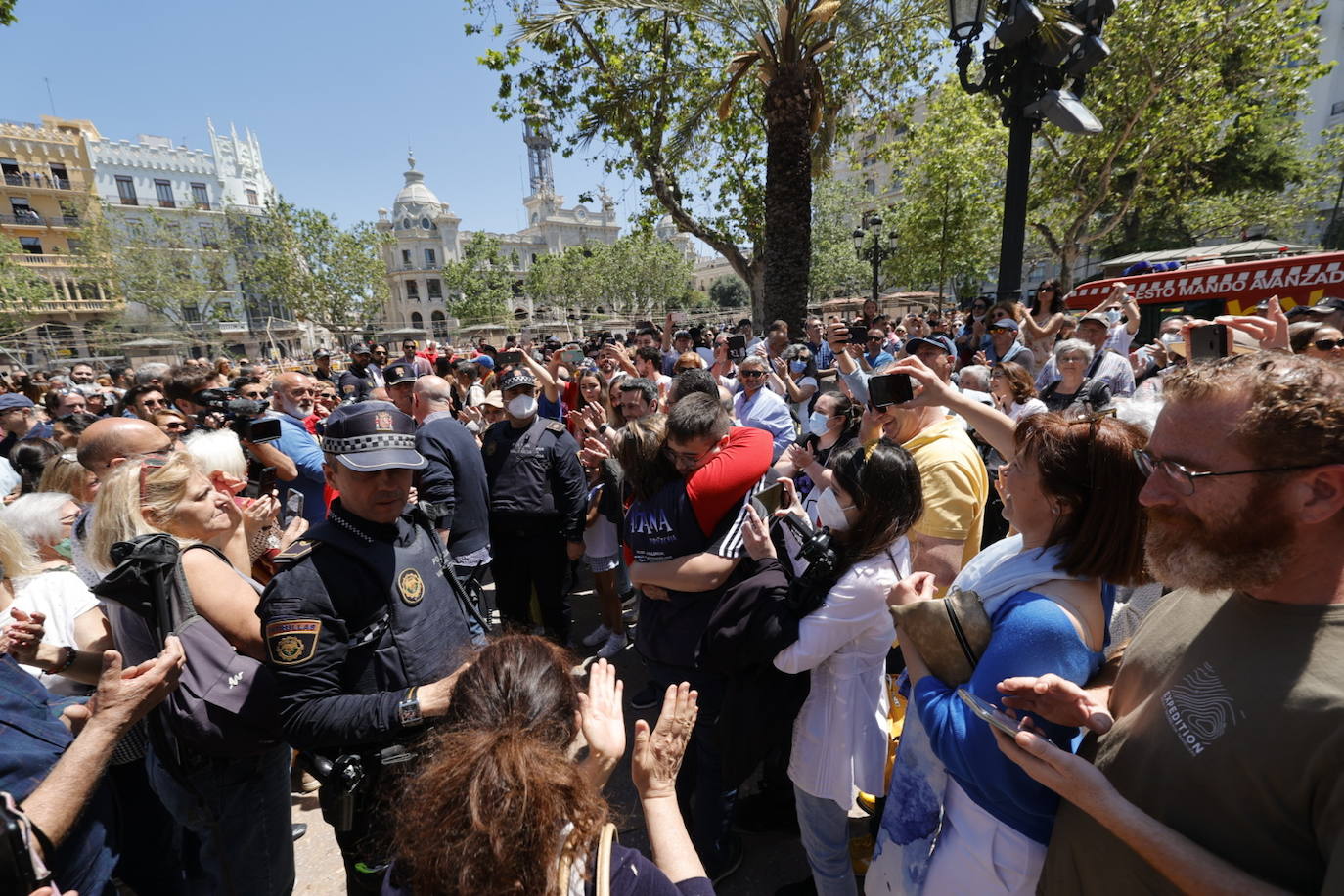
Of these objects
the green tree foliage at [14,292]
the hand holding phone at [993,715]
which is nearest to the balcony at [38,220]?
the green tree foliage at [14,292]

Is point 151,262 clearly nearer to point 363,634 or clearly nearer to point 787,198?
point 787,198

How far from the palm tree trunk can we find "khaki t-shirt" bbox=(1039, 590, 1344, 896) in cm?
752

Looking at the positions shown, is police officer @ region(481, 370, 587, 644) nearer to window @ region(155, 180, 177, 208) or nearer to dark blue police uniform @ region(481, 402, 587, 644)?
dark blue police uniform @ region(481, 402, 587, 644)

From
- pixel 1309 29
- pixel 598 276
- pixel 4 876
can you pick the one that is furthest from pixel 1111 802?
pixel 598 276

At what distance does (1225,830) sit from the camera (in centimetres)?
104

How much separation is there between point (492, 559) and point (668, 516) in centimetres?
213

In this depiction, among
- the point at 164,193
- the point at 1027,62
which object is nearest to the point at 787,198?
the point at 1027,62

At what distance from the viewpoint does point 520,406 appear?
159 inches

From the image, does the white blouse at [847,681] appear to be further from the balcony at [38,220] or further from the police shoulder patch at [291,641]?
the balcony at [38,220]

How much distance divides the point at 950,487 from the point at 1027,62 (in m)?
5.17

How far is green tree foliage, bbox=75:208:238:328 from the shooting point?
101ft

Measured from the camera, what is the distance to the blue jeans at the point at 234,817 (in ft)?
6.36

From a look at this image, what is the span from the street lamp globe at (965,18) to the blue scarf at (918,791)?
569 centimetres

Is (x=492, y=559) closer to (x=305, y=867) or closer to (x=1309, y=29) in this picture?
(x=305, y=867)
